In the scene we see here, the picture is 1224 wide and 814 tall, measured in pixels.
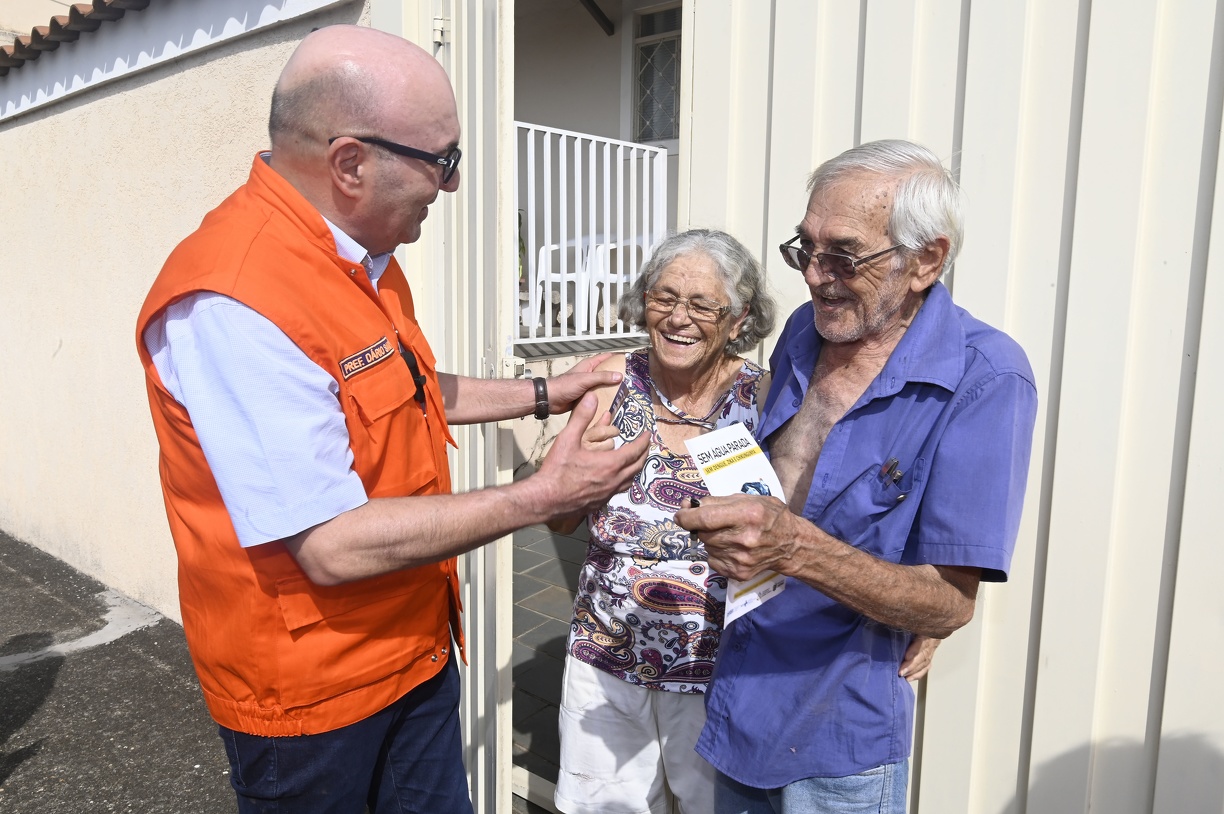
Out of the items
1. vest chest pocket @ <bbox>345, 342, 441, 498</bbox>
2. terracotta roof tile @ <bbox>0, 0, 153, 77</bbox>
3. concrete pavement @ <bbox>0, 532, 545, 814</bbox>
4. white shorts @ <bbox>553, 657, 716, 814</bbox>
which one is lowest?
concrete pavement @ <bbox>0, 532, 545, 814</bbox>

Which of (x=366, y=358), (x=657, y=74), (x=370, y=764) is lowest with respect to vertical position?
(x=370, y=764)

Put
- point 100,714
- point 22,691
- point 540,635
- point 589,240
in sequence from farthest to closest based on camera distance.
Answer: point 589,240 < point 540,635 < point 22,691 < point 100,714

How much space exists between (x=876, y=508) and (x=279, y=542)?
1156 millimetres

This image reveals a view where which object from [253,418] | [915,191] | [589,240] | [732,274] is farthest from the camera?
[589,240]

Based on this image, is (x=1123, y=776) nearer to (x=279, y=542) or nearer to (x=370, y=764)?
(x=370, y=764)

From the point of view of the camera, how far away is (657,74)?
811 centimetres

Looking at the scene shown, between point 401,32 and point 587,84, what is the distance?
238 inches

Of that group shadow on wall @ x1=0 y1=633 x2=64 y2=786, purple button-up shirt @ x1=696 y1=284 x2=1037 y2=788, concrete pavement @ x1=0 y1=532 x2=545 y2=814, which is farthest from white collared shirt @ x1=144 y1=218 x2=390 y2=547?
shadow on wall @ x1=0 y1=633 x2=64 y2=786

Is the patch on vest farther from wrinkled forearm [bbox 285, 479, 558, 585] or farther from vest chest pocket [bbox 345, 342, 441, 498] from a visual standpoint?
wrinkled forearm [bbox 285, 479, 558, 585]

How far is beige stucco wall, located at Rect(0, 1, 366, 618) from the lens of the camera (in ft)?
13.4

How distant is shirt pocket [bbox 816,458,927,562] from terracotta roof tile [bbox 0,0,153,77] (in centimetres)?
476

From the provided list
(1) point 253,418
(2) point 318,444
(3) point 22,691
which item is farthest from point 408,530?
(3) point 22,691

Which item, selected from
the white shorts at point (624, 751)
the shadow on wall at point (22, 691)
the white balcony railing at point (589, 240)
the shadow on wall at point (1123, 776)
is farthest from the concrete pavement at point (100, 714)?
the white balcony railing at point (589, 240)

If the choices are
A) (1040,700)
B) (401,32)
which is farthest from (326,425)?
(401,32)
